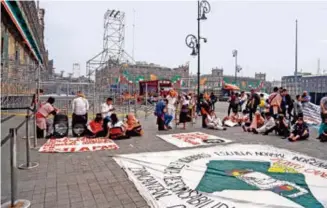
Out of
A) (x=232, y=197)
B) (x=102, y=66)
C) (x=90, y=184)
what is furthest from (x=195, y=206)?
(x=102, y=66)

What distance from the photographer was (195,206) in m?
3.50

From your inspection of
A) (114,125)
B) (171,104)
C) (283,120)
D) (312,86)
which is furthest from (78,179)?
(312,86)

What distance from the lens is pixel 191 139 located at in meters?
8.19

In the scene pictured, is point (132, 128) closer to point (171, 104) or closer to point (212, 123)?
point (171, 104)

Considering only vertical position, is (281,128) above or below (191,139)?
above

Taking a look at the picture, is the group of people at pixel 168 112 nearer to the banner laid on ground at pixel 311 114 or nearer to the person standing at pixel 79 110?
the person standing at pixel 79 110

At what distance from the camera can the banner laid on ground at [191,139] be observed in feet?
24.8

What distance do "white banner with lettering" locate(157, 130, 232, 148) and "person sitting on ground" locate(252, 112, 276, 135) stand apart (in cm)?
204

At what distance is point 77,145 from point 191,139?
3.52 meters

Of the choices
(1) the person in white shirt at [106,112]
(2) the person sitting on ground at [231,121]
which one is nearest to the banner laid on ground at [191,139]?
(1) the person in white shirt at [106,112]

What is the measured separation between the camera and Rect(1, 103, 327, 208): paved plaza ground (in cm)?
369

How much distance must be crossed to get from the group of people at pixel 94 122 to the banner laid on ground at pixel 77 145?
0.34 metres

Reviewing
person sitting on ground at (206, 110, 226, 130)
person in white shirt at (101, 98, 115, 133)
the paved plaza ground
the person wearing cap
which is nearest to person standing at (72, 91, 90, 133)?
person in white shirt at (101, 98, 115, 133)

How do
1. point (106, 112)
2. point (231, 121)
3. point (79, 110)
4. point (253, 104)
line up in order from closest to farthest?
point (79, 110) < point (106, 112) < point (231, 121) < point (253, 104)
